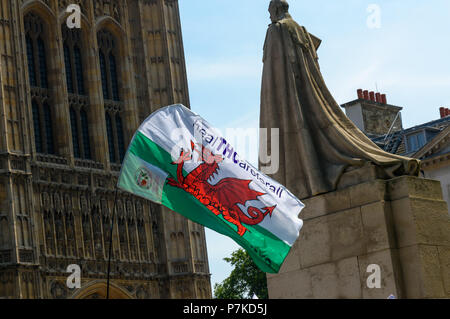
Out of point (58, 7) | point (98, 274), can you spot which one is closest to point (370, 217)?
point (98, 274)

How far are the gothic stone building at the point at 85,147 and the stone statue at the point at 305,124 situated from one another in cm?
2683

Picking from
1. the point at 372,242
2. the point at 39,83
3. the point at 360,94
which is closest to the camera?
the point at 372,242

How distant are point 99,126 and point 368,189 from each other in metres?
33.1

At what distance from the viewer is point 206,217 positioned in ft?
27.5

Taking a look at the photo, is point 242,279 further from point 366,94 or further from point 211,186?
point 211,186

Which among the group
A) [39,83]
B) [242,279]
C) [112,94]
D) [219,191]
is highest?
[112,94]

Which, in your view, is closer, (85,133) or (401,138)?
(401,138)

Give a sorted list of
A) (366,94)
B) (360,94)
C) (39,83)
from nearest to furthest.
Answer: (39,83) < (360,94) < (366,94)

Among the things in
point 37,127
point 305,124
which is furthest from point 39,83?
point 305,124

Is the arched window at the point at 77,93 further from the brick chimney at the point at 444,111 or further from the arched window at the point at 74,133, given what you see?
the brick chimney at the point at 444,111

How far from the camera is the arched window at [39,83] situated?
40219mm

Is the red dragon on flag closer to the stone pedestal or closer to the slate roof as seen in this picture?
the stone pedestal


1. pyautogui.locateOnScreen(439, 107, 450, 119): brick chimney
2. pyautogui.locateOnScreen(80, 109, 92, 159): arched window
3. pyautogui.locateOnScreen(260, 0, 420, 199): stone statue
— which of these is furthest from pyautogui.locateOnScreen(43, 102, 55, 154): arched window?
pyautogui.locateOnScreen(260, 0, 420, 199): stone statue
